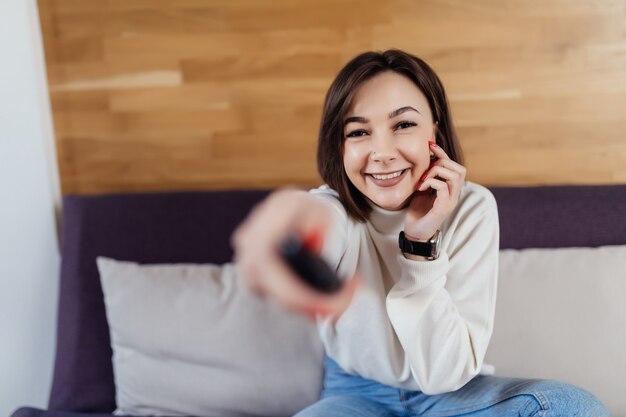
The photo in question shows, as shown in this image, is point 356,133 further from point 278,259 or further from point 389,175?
point 278,259

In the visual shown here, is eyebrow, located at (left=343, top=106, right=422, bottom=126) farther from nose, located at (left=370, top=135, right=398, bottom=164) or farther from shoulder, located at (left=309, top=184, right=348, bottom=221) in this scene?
shoulder, located at (left=309, top=184, right=348, bottom=221)

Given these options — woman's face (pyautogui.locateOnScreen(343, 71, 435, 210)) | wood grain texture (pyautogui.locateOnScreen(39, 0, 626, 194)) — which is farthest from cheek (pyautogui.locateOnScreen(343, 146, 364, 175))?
wood grain texture (pyautogui.locateOnScreen(39, 0, 626, 194))

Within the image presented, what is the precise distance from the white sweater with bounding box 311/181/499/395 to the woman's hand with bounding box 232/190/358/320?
44 cm

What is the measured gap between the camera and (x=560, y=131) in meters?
1.72

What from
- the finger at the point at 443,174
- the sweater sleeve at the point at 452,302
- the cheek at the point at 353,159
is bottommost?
the sweater sleeve at the point at 452,302

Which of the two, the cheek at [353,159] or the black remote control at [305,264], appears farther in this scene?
the cheek at [353,159]

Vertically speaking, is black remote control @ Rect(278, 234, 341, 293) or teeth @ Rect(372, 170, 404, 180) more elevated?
teeth @ Rect(372, 170, 404, 180)

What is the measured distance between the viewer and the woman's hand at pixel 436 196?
1.08 m

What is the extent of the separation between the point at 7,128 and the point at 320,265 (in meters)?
1.43

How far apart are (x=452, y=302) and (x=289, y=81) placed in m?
0.84

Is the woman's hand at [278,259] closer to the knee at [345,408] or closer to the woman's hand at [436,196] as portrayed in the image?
the woman's hand at [436,196]

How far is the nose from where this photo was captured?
3.56 ft

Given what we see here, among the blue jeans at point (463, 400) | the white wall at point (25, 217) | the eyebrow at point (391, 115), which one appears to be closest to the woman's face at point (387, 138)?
the eyebrow at point (391, 115)

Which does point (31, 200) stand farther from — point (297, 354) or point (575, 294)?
point (575, 294)
